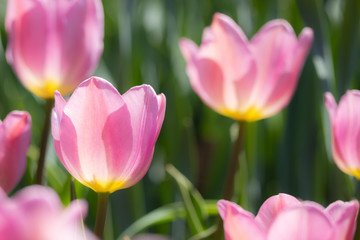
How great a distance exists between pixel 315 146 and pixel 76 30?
0.57 meters

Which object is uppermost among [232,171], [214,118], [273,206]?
[273,206]

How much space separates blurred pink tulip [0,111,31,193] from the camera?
59cm

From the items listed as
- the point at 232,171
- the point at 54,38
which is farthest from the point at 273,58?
the point at 54,38

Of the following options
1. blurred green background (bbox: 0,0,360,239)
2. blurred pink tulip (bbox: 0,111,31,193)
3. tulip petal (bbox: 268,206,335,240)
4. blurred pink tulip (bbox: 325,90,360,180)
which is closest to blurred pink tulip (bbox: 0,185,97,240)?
tulip petal (bbox: 268,206,335,240)

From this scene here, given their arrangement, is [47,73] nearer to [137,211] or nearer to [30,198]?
[137,211]

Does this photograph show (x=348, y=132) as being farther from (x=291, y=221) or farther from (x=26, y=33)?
(x=26, y=33)

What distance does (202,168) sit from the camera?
1809 millimetres

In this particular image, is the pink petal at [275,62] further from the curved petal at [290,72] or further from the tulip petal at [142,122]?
the tulip petal at [142,122]

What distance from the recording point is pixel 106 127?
1.87 ft

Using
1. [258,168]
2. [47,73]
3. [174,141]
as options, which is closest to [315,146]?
[258,168]

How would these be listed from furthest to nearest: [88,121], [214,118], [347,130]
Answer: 1. [214,118]
2. [347,130]
3. [88,121]

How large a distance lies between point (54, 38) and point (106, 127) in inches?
11.6

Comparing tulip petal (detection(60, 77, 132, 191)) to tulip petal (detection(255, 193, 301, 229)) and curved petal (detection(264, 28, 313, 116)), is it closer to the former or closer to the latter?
tulip petal (detection(255, 193, 301, 229))

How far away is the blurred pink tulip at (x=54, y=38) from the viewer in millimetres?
804
